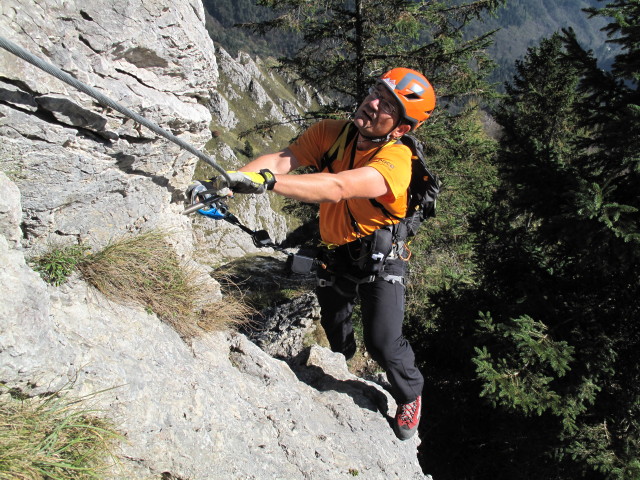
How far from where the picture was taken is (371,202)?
4.06m

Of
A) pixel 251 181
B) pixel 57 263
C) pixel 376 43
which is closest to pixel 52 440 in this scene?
pixel 57 263

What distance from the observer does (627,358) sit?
603 centimetres

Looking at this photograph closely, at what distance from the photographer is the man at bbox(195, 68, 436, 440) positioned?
340 centimetres

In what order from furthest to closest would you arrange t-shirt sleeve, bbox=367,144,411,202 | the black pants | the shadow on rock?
1. the shadow on rock
2. the black pants
3. t-shirt sleeve, bbox=367,144,411,202

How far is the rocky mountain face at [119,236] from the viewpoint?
8.82ft

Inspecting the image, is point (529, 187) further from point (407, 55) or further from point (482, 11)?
point (482, 11)

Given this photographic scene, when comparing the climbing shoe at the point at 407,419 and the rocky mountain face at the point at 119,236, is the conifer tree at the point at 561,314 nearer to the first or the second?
the climbing shoe at the point at 407,419

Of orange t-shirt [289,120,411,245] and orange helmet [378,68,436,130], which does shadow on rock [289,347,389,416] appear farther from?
orange helmet [378,68,436,130]

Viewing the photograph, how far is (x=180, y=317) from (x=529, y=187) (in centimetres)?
538

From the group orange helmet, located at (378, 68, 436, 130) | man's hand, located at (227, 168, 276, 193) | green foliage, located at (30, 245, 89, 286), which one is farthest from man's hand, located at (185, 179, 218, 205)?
orange helmet, located at (378, 68, 436, 130)

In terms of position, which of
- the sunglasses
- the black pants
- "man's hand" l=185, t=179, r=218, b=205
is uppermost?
the sunglasses

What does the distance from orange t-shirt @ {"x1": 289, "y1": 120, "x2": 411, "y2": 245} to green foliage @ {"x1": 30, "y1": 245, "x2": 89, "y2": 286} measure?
219 centimetres

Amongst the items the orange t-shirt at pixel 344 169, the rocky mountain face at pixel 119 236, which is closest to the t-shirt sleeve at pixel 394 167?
the orange t-shirt at pixel 344 169

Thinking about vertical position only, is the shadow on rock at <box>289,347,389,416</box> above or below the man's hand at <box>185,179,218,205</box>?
below
